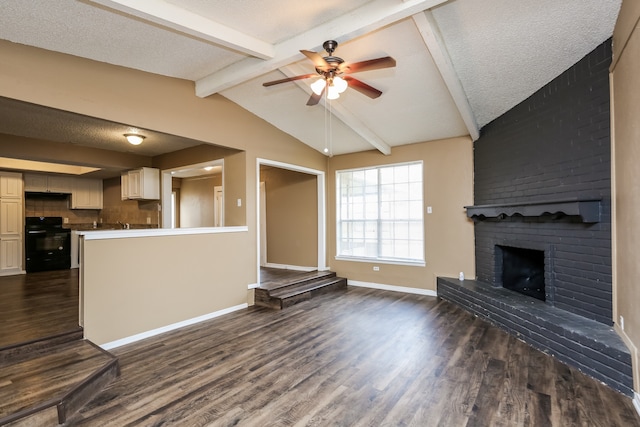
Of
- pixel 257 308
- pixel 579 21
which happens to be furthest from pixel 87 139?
pixel 579 21

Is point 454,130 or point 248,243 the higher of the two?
point 454,130

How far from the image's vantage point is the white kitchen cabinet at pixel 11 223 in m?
6.13

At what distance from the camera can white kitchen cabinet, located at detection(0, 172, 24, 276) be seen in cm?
613

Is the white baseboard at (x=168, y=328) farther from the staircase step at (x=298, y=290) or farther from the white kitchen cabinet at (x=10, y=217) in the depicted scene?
the white kitchen cabinet at (x=10, y=217)

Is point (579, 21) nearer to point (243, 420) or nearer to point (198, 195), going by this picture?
point (243, 420)

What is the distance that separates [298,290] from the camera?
5.20 m

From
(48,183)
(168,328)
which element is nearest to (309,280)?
(168,328)

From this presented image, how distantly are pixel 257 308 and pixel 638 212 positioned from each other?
14.3 ft

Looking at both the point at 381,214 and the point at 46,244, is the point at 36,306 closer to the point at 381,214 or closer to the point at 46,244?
the point at 46,244

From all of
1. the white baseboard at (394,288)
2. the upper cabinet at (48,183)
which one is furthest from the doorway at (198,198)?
the white baseboard at (394,288)

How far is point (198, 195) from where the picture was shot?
799 cm

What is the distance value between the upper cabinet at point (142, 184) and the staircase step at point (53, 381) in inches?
137

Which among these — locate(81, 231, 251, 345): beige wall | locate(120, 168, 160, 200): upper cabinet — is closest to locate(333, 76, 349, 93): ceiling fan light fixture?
locate(81, 231, 251, 345): beige wall

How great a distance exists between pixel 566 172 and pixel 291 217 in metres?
4.90
